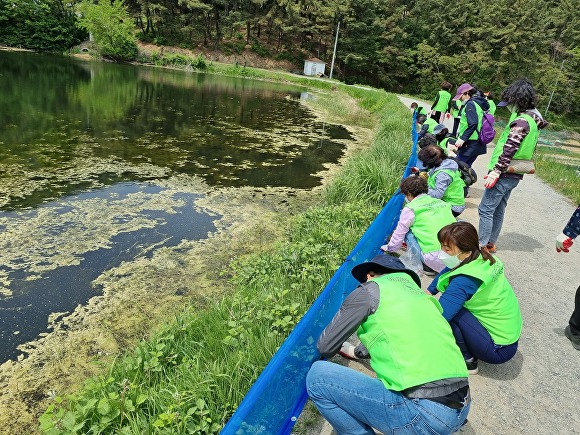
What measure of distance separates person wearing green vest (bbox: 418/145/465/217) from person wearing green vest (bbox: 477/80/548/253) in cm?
37

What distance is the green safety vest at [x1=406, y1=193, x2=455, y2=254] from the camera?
3236mm

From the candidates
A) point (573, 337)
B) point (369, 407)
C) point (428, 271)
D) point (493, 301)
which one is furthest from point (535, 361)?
point (369, 407)

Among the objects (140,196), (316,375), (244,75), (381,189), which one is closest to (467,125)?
(381,189)

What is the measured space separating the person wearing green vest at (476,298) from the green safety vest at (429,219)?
2.61 ft

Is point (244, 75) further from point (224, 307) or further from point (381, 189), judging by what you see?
point (224, 307)

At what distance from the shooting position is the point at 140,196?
21.6 ft

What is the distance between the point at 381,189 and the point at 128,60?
40393 millimetres

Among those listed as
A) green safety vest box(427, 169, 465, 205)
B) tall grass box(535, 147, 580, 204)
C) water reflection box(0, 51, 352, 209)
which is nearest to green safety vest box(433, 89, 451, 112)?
tall grass box(535, 147, 580, 204)

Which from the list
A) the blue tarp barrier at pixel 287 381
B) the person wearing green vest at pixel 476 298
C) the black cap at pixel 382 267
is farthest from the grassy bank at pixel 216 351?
the person wearing green vest at pixel 476 298

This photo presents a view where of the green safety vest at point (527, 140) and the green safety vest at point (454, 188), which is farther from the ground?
the green safety vest at point (527, 140)

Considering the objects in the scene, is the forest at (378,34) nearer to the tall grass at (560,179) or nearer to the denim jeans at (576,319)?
the tall grass at (560,179)

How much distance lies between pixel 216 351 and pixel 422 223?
1.94 metres

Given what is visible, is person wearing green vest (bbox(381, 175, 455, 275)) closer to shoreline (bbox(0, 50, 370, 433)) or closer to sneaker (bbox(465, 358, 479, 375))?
sneaker (bbox(465, 358, 479, 375))

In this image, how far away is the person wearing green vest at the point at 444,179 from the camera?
165 inches
